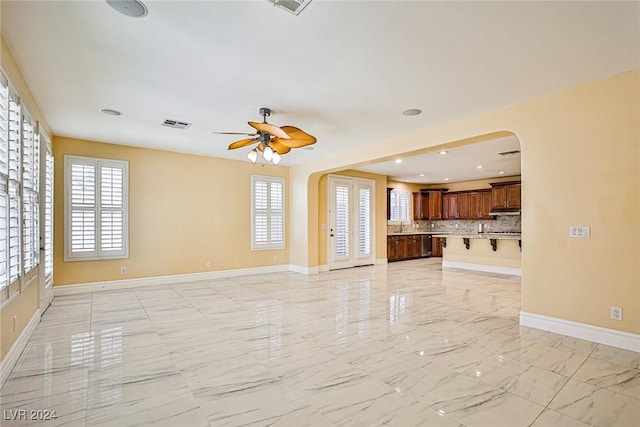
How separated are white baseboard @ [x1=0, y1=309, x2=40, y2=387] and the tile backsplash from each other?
930cm

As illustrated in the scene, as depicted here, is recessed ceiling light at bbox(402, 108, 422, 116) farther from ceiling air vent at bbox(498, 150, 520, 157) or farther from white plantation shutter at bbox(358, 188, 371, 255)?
white plantation shutter at bbox(358, 188, 371, 255)

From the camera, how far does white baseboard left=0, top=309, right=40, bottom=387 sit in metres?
2.57

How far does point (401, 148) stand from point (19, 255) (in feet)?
16.2

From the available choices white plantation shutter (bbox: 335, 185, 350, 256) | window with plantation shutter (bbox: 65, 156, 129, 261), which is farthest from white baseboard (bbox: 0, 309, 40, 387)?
white plantation shutter (bbox: 335, 185, 350, 256)

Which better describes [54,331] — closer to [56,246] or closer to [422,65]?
[56,246]

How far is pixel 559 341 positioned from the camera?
3365 mm

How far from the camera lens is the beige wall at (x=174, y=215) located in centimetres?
564

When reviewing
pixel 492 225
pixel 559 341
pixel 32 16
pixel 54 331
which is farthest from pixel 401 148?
Answer: pixel 492 225

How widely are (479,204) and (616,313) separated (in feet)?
25.0

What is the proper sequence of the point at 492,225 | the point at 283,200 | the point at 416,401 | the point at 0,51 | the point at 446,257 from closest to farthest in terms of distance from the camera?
the point at 416,401 → the point at 0,51 → the point at 283,200 → the point at 446,257 → the point at 492,225

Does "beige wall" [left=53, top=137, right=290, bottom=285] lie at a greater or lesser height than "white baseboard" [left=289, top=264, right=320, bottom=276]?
greater

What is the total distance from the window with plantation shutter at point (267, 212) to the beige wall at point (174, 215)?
5.9 inches

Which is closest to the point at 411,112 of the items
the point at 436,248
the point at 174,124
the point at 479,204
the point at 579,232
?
the point at 579,232

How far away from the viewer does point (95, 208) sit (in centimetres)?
572
